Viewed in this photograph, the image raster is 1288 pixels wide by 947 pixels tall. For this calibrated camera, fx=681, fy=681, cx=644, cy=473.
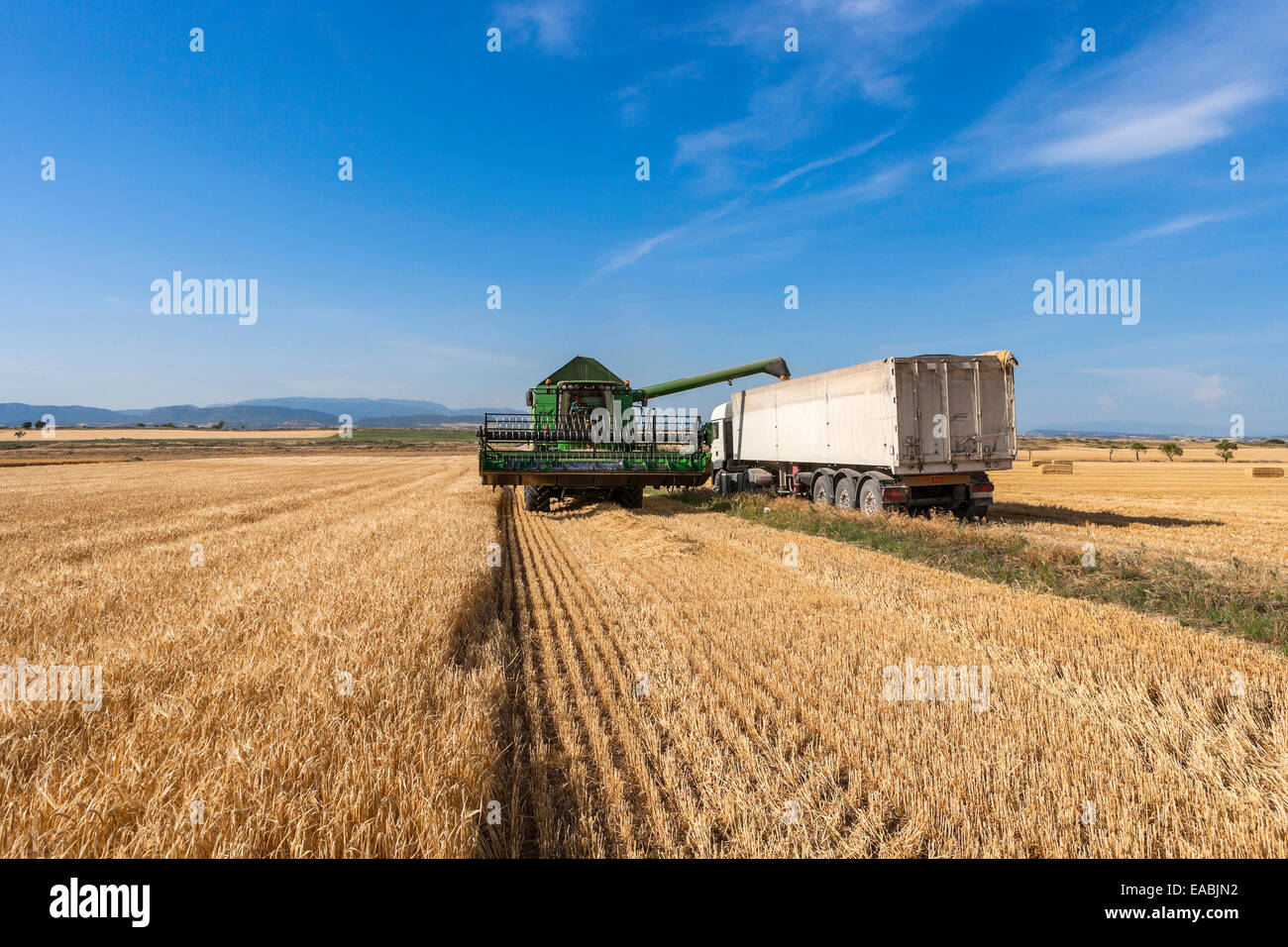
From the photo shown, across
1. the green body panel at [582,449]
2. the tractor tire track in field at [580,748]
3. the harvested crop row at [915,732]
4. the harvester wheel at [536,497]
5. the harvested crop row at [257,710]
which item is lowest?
the tractor tire track in field at [580,748]

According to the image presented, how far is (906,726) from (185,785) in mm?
3659

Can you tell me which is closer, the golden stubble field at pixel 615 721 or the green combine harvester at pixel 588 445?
the golden stubble field at pixel 615 721

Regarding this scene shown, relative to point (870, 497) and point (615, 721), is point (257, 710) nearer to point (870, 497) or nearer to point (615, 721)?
point (615, 721)

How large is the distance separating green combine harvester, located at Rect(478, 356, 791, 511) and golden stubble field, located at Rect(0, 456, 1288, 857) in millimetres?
7628

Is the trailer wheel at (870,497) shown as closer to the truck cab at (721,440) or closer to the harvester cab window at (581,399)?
the harvester cab window at (581,399)

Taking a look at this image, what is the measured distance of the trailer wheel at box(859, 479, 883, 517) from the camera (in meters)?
14.0

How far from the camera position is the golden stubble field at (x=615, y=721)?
2.82 metres

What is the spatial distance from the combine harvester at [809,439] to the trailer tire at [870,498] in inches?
1.6

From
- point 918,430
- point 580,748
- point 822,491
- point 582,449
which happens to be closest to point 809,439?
point 822,491

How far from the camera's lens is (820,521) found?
1395 centimetres

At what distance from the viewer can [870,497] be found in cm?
1439

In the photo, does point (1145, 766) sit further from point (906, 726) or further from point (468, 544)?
point (468, 544)

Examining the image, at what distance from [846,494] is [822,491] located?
1.40 m

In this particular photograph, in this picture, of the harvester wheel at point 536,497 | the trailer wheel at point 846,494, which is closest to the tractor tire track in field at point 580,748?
the trailer wheel at point 846,494
